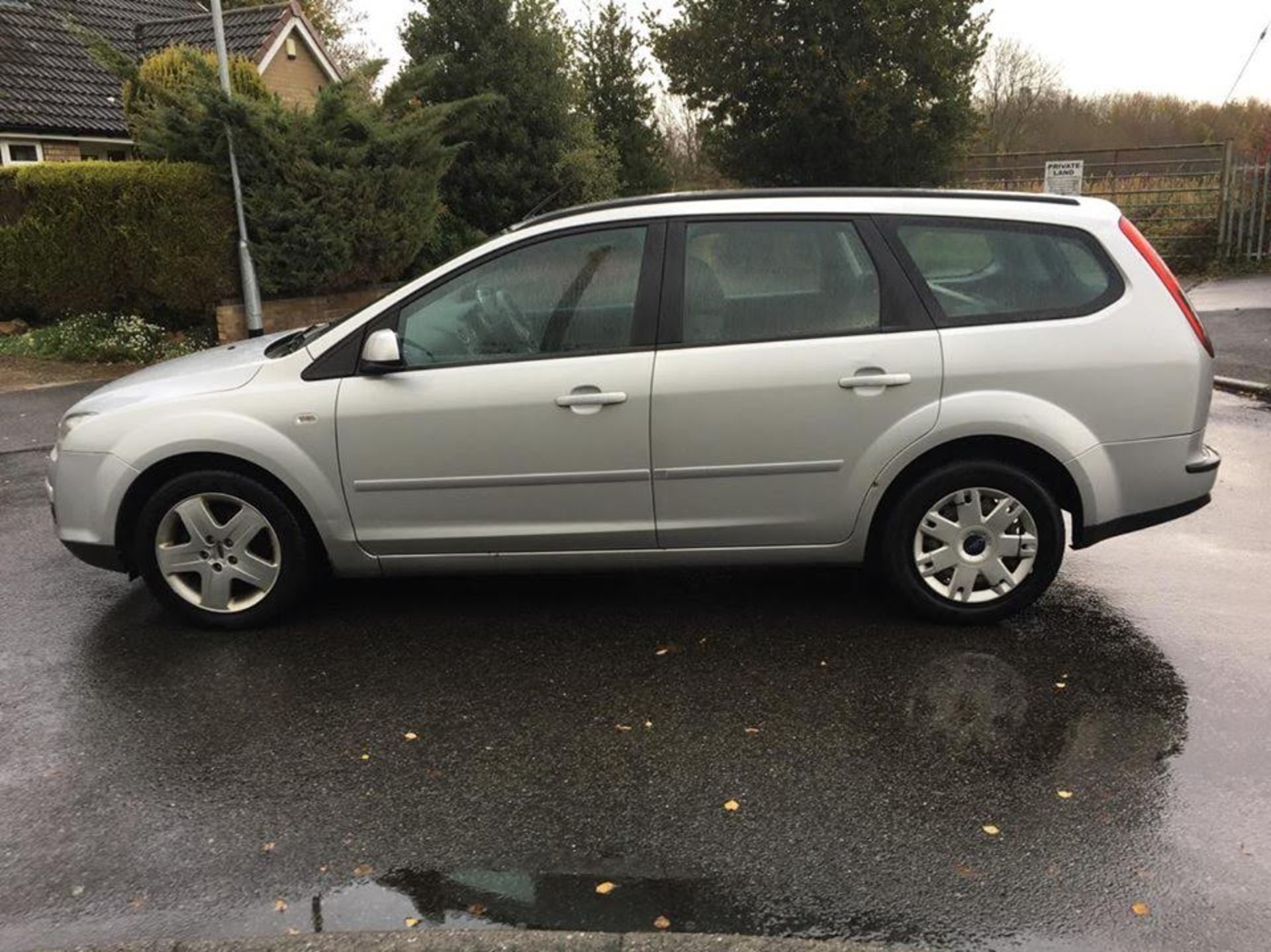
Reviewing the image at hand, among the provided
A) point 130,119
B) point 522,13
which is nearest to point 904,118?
point 522,13

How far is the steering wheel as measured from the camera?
4.38 m

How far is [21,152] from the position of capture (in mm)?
18734

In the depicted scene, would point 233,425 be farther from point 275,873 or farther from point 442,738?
point 275,873

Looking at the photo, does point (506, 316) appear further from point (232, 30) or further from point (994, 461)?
point (232, 30)

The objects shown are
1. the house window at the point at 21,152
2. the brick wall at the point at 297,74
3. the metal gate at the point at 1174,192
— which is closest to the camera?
the metal gate at the point at 1174,192

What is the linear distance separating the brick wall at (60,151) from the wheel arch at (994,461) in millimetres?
19064

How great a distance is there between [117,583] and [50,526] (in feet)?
4.76

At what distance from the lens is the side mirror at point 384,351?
13.9ft

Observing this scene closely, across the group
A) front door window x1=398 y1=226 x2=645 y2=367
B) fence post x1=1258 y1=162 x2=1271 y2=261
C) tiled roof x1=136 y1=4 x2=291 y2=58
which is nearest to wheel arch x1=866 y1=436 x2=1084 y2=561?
front door window x1=398 y1=226 x2=645 y2=367

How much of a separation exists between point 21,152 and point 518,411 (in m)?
18.6

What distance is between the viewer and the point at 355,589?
518 centimetres

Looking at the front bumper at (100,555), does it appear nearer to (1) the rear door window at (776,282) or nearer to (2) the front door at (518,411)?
(2) the front door at (518,411)

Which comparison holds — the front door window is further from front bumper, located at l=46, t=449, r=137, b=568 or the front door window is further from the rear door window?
front bumper, located at l=46, t=449, r=137, b=568

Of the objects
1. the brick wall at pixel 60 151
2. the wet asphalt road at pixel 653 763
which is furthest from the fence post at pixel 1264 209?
the brick wall at pixel 60 151
